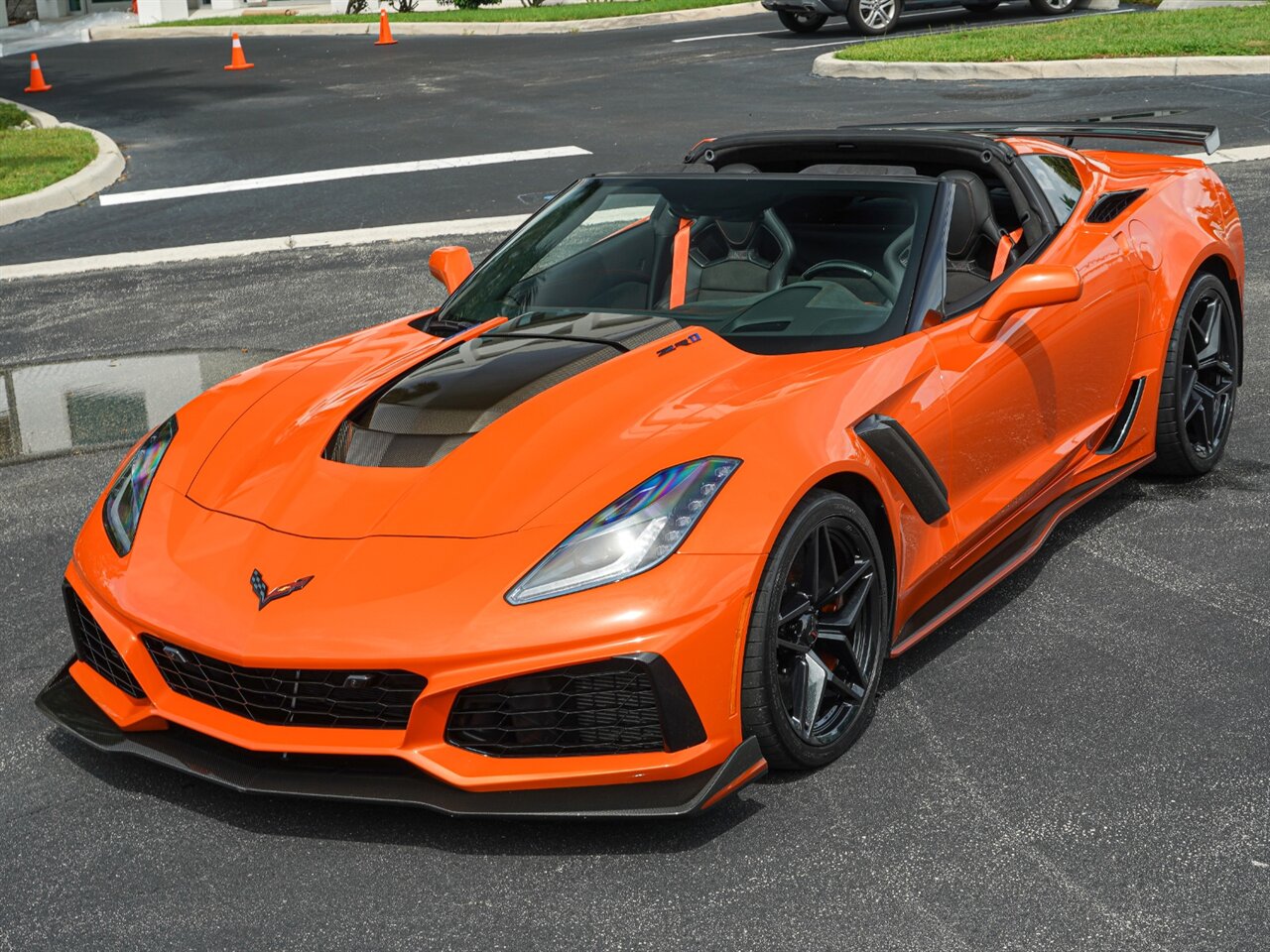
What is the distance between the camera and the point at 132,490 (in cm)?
401

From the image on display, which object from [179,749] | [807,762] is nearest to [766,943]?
[807,762]

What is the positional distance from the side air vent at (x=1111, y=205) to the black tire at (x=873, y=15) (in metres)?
Answer: 17.2

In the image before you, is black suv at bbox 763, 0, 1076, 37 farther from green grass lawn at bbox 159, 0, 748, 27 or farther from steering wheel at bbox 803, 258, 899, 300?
steering wheel at bbox 803, 258, 899, 300

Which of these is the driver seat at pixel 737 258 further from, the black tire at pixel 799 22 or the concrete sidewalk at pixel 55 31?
the concrete sidewalk at pixel 55 31

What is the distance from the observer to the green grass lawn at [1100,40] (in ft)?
53.9

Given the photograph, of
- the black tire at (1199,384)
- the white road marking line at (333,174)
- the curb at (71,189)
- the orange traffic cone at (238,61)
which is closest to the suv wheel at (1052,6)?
the white road marking line at (333,174)

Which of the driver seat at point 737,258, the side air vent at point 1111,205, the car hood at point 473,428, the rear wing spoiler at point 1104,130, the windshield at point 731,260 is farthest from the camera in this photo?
the rear wing spoiler at point 1104,130

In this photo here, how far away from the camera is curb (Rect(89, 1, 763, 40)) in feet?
85.8

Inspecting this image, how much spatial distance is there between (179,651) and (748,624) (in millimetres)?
1253

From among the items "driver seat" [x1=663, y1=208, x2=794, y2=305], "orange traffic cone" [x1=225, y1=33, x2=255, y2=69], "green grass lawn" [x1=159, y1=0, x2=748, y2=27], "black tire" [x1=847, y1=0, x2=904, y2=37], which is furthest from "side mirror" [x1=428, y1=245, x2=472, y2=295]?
"green grass lawn" [x1=159, y1=0, x2=748, y2=27]

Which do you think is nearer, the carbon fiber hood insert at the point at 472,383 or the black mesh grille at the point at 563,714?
the black mesh grille at the point at 563,714

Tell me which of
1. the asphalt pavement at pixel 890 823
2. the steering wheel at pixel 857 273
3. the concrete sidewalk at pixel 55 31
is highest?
the steering wheel at pixel 857 273

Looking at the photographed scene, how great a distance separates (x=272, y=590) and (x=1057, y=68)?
48.3 feet

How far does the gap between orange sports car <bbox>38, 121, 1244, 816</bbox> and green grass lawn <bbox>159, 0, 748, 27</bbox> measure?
22399 mm
